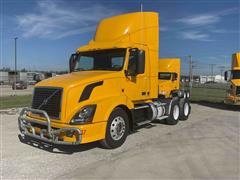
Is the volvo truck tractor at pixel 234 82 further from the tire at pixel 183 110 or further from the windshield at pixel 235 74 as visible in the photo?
the tire at pixel 183 110

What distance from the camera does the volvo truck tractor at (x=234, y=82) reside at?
15.7 meters

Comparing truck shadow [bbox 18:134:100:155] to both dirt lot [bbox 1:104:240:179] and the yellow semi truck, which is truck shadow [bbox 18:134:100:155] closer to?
dirt lot [bbox 1:104:240:179]

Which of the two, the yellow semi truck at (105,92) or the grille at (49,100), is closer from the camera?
the yellow semi truck at (105,92)

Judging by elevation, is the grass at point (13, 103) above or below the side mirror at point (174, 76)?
below

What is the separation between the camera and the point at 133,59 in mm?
7723

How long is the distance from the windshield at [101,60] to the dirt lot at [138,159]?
2278mm

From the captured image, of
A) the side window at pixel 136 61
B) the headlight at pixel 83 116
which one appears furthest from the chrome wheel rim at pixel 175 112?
the headlight at pixel 83 116

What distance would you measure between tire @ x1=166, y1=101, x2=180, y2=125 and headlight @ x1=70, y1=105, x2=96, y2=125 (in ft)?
17.1

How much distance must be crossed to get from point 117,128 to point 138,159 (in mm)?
1217

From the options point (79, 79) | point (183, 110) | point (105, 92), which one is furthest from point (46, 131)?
point (183, 110)

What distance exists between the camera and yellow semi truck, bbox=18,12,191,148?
6.24 metres

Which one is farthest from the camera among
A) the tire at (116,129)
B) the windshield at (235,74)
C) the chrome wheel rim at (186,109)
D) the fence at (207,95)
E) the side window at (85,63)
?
the fence at (207,95)

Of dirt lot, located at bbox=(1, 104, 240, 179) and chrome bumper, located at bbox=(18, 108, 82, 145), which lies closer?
dirt lot, located at bbox=(1, 104, 240, 179)

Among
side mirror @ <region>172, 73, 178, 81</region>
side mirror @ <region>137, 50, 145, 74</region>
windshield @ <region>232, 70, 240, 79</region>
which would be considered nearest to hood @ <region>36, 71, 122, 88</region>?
side mirror @ <region>137, 50, 145, 74</region>
